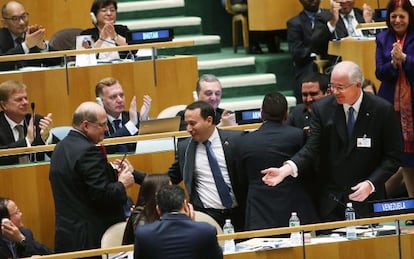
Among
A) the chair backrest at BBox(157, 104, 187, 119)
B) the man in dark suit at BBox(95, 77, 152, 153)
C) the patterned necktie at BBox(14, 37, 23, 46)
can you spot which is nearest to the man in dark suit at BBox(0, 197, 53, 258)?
the man in dark suit at BBox(95, 77, 152, 153)

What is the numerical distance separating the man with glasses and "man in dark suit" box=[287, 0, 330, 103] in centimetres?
241

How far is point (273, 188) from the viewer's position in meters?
9.01

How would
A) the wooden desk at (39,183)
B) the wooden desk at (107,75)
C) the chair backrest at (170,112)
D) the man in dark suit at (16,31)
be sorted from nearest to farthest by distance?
the wooden desk at (39,183) → the chair backrest at (170,112) → the wooden desk at (107,75) → the man in dark suit at (16,31)

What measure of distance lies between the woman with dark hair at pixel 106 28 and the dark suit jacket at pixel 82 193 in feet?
8.56

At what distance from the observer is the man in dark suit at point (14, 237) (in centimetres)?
858

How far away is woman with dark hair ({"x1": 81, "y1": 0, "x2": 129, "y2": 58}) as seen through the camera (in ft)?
37.5

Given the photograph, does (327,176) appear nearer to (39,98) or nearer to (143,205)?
(143,205)

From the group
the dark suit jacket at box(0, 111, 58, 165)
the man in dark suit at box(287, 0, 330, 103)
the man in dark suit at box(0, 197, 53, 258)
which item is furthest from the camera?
the man in dark suit at box(287, 0, 330, 103)

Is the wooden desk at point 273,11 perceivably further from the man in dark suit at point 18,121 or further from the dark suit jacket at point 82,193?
the dark suit jacket at point 82,193

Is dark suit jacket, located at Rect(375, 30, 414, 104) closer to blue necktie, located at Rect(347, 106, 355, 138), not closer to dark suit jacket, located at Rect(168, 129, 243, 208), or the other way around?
blue necktie, located at Rect(347, 106, 355, 138)

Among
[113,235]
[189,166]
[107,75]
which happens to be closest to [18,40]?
[107,75]

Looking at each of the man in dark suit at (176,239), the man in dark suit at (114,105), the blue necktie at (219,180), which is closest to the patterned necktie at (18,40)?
the man in dark suit at (114,105)

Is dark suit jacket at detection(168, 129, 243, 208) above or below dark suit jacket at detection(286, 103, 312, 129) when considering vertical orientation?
below

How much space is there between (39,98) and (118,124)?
1025 millimetres
